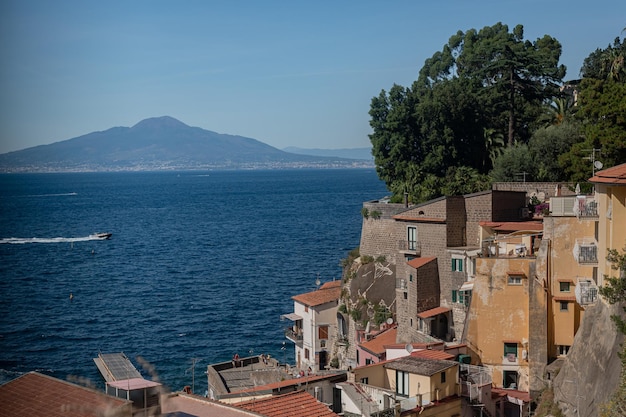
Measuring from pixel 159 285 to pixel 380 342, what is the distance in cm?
4497

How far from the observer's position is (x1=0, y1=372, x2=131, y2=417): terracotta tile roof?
15.0 metres

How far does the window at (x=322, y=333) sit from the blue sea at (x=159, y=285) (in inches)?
178

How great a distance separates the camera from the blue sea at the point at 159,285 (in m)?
54.5

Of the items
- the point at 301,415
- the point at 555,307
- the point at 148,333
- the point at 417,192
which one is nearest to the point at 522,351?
the point at 555,307

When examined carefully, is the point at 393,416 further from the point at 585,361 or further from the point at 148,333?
the point at 148,333

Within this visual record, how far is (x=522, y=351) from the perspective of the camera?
34312 millimetres

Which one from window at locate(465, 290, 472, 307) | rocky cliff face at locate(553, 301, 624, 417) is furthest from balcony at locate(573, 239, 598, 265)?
window at locate(465, 290, 472, 307)

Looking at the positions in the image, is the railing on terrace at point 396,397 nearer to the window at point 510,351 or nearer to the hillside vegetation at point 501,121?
the window at point 510,351

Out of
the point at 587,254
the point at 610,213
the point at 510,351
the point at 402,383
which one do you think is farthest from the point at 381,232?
the point at 610,213

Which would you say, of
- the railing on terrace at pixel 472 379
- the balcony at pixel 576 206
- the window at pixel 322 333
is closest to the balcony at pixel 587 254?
the balcony at pixel 576 206

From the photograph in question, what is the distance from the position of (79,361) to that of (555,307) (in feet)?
103

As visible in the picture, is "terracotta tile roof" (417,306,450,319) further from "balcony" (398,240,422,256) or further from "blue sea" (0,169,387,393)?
"blue sea" (0,169,387,393)

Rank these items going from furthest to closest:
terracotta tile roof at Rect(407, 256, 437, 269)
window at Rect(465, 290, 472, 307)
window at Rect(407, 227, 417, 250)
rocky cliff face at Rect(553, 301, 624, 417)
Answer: window at Rect(407, 227, 417, 250) → terracotta tile roof at Rect(407, 256, 437, 269) → window at Rect(465, 290, 472, 307) → rocky cliff face at Rect(553, 301, 624, 417)

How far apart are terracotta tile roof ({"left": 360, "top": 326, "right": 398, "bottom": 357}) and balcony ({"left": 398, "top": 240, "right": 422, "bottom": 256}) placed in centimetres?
420
